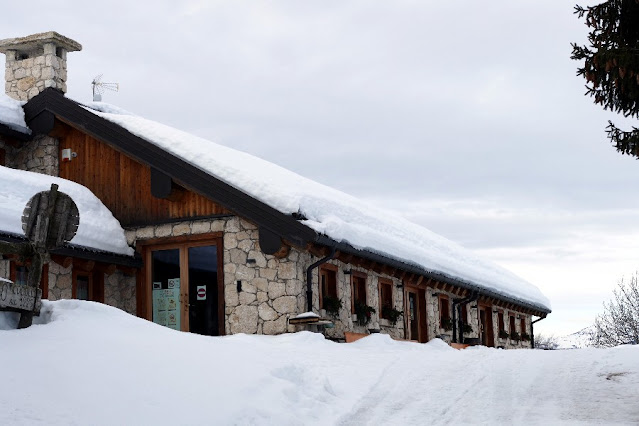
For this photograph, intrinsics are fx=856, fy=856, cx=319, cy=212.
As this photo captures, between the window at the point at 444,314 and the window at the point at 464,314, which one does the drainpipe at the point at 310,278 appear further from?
the window at the point at 464,314

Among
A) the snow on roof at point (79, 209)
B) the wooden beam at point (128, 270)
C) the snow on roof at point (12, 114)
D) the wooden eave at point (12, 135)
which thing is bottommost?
the wooden beam at point (128, 270)

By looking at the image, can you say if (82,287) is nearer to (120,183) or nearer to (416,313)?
(120,183)

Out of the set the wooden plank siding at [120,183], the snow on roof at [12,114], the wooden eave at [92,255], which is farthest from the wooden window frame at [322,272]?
the snow on roof at [12,114]

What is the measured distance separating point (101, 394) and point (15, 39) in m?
14.2

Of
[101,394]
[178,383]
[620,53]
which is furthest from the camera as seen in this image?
[620,53]

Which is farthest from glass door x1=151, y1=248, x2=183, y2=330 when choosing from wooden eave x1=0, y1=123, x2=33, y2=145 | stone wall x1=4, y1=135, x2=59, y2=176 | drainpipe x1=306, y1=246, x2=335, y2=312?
wooden eave x1=0, y1=123, x2=33, y2=145

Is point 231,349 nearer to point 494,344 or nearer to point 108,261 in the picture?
point 108,261

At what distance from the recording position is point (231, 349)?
1112 cm

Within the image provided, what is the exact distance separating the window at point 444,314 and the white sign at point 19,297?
608 inches

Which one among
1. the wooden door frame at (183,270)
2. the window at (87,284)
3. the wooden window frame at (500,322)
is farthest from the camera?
the wooden window frame at (500,322)

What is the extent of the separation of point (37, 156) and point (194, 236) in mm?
4492

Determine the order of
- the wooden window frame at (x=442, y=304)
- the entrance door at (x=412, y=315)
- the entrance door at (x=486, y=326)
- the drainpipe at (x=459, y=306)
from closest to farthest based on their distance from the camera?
1. the entrance door at (x=412, y=315)
2. the wooden window frame at (x=442, y=304)
3. the drainpipe at (x=459, y=306)
4. the entrance door at (x=486, y=326)

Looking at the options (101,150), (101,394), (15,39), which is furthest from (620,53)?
(15,39)

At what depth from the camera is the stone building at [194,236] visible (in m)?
15.9
